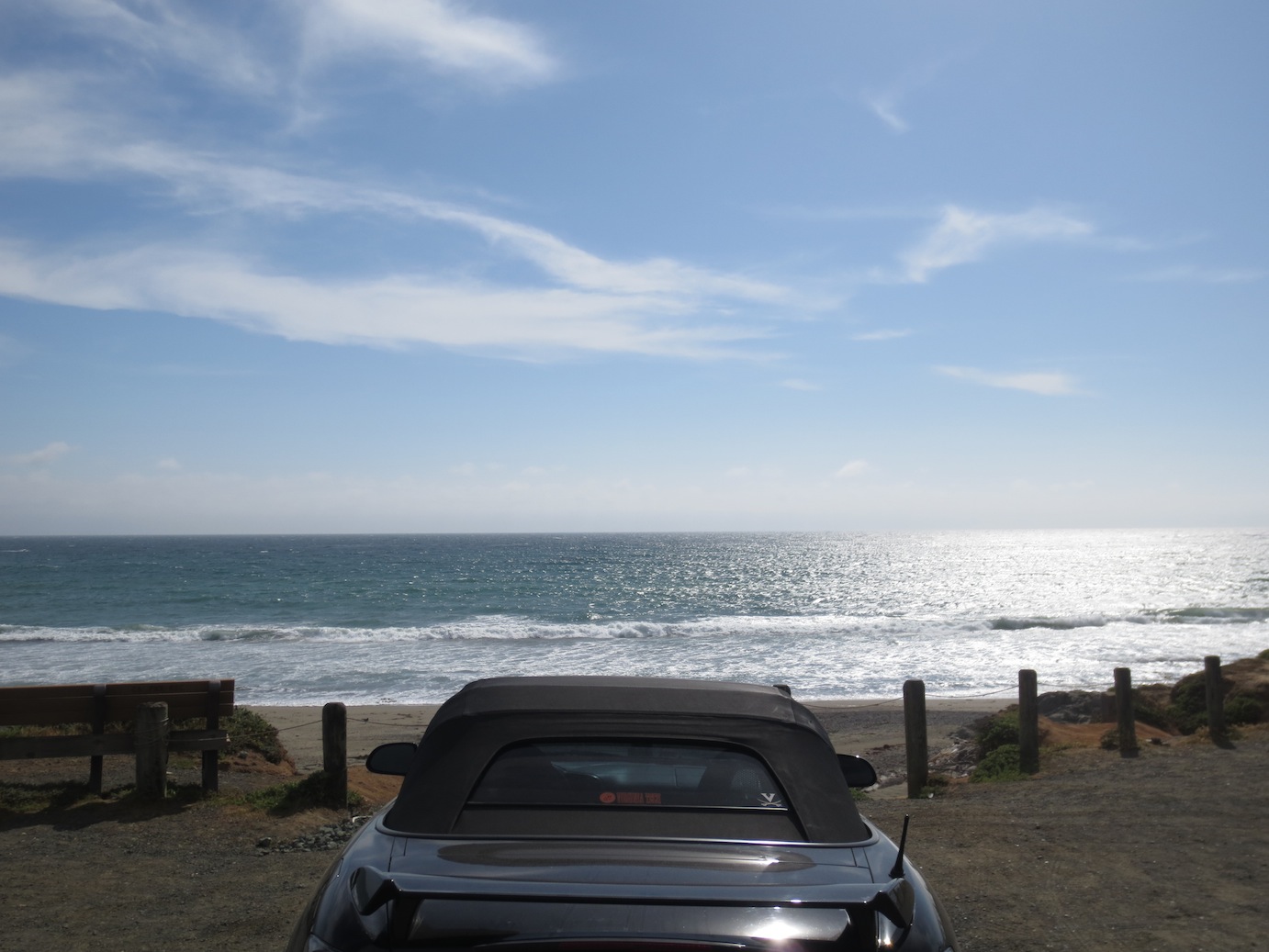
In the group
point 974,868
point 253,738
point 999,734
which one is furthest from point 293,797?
point 999,734

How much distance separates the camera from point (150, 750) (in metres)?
8.09

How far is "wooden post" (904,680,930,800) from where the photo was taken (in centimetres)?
1017

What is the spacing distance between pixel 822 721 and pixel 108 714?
13.4 meters

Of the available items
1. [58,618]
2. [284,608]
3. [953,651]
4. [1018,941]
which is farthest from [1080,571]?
[1018,941]

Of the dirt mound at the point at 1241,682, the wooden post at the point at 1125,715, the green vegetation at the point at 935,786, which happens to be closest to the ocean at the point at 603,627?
the dirt mound at the point at 1241,682

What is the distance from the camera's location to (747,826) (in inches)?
105

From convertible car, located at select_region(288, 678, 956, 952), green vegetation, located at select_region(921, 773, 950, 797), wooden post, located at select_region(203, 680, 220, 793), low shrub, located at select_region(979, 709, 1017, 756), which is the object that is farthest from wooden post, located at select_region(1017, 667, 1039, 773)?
wooden post, located at select_region(203, 680, 220, 793)

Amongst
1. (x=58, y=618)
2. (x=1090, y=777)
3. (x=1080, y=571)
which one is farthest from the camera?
(x=1080, y=571)

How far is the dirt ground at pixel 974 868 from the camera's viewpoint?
5168 mm

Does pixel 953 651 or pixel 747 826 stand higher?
pixel 747 826

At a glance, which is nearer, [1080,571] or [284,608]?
[284,608]

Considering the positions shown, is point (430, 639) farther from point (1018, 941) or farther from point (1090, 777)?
point (1018, 941)

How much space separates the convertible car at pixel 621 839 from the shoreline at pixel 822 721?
11.1 meters

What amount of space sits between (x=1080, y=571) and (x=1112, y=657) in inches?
2395
